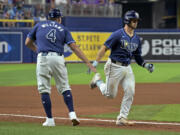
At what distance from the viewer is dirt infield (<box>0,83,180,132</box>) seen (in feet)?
30.5

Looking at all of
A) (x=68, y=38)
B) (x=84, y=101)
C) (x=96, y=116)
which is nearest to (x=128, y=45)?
(x=68, y=38)

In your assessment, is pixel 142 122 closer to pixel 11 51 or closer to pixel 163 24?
pixel 11 51

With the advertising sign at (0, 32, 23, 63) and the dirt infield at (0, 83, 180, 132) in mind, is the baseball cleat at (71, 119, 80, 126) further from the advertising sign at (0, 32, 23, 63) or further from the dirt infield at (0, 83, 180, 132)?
the advertising sign at (0, 32, 23, 63)

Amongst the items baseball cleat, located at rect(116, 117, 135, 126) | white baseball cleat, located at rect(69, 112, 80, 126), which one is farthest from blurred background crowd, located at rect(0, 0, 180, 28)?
white baseball cleat, located at rect(69, 112, 80, 126)

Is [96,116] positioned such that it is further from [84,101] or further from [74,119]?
[84,101]

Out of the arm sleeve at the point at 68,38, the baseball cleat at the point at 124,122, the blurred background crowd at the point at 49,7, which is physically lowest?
the baseball cleat at the point at 124,122

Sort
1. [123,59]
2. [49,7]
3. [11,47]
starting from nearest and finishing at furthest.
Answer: [123,59], [11,47], [49,7]

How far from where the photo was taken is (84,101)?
41.9 feet

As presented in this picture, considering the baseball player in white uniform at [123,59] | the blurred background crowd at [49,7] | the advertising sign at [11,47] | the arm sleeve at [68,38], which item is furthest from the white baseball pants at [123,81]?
the blurred background crowd at [49,7]

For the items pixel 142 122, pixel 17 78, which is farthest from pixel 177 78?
pixel 142 122

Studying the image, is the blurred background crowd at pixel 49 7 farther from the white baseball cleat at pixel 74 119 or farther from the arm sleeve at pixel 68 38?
the white baseball cleat at pixel 74 119

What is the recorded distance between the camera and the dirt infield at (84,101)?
30.5 ft

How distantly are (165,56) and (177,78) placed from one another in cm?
1068

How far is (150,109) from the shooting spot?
11.0 m
